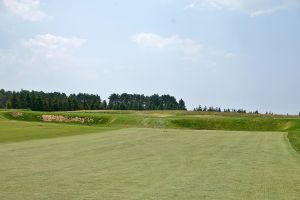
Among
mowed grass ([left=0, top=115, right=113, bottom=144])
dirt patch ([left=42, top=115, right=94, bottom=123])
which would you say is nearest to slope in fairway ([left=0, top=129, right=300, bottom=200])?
mowed grass ([left=0, top=115, right=113, bottom=144])

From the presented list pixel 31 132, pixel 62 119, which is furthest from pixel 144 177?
pixel 62 119

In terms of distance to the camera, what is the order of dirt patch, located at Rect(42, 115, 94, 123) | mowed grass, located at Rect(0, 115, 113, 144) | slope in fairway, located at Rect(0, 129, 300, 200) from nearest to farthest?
1. slope in fairway, located at Rect(0, 129, 300, 200)
2. mowed grass, located at Rect(0, 115, 113, 144)
3. dirt patch, located at Rect(42, 115, 94, 123)

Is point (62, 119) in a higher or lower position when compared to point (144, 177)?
higher

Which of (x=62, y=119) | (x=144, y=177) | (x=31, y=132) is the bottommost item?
(x=144, y=177)

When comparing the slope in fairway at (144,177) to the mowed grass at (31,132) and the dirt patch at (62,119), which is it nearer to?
the mowed grass at (31,132)

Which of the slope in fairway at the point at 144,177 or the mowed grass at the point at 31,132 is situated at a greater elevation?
the mowed grass at the point at 31,132

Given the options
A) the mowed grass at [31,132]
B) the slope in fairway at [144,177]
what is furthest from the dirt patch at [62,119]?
the slope in fairway at [144,177]

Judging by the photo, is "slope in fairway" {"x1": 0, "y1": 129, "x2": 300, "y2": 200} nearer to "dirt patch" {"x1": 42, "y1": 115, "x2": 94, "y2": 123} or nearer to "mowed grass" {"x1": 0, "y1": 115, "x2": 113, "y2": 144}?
"mowed grass" {"x1": 0, "y1": 115, "x2": 113, "y2": 144}

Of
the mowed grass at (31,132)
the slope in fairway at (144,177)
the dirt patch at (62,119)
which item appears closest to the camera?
the slope in fairway at (144,177)

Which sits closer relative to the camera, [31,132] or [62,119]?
[31,132]

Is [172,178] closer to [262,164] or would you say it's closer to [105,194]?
[105,194]

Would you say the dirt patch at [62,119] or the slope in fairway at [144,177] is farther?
the dirt patch at [62,119]

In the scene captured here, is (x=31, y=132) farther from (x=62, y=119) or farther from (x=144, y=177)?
(x=62, y=119)

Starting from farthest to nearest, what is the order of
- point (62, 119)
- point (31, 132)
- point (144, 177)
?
point (62, 119) → point (31, 132) → point (144, 177)
